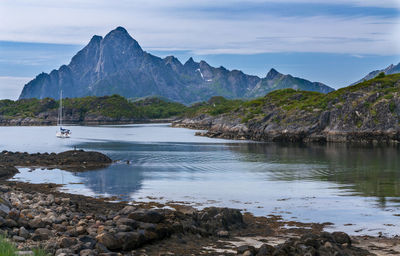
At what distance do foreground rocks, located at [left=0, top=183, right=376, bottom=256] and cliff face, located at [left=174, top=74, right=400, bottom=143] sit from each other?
87022mm

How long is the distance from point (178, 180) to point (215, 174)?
23.3ft

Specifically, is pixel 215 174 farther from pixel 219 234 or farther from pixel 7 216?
pixel 7 216

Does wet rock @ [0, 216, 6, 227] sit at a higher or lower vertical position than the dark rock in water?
higher

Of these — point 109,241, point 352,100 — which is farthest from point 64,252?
point 352,100

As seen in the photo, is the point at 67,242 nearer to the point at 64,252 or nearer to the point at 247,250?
the point at 64,252

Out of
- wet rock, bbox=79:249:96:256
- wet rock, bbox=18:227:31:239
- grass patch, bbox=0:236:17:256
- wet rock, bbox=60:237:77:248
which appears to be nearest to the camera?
grass patch, bbox=0:236:17:256

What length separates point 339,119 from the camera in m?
111

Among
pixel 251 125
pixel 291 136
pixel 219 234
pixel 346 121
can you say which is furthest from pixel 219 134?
pixel 219 234

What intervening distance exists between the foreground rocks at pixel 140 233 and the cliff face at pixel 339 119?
87022mm

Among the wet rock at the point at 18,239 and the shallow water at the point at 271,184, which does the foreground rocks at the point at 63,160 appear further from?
the wet rock at the point at 18,239

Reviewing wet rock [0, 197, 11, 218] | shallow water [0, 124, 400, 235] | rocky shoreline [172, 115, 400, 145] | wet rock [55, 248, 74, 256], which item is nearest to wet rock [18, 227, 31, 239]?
wet rock [0, 197, 11, 218]

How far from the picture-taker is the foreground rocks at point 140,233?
17.4 m

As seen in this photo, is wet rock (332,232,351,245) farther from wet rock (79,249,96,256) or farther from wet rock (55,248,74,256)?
wet rock (55,248,74,256)

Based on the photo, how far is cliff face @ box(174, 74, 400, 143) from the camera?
10269 centimetres
